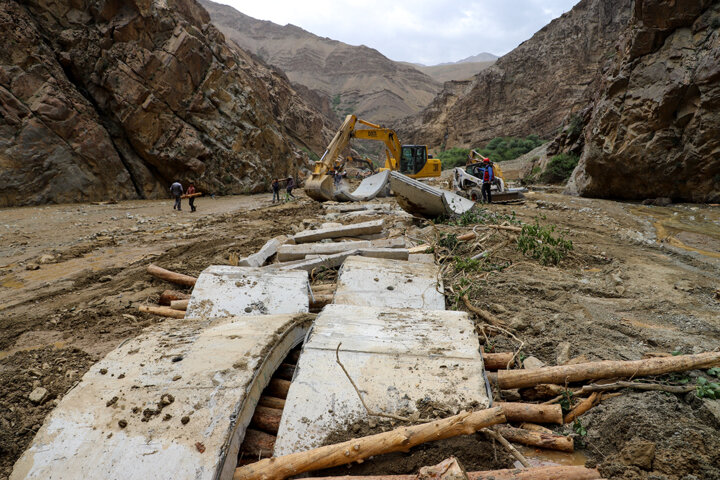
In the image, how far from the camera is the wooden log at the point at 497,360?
252 cm

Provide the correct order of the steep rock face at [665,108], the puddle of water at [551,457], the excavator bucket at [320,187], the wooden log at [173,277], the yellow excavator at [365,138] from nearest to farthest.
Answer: the puddle of water at [551,457], the wooden log at [173,277], the steep rock face at [665,108], the excavator bucket at [320,187], the yellow excavator at [365,138]

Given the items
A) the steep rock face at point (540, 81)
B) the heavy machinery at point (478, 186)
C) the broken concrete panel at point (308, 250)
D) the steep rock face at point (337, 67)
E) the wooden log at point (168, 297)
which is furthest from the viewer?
the steep rock face at point (337, 67)

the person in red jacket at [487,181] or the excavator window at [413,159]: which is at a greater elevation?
the excavator window at [413,159]

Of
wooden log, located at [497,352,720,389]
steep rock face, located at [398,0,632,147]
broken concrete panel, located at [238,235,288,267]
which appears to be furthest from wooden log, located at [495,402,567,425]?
steep rock face, located at [398,0,632,147]

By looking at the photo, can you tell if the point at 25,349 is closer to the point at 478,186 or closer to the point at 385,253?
the point at 385,253

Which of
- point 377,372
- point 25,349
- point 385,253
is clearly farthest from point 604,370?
point 25,349

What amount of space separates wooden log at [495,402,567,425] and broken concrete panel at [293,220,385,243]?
4.28 m

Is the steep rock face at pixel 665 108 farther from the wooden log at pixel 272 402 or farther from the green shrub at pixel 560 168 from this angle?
the wooden log at pixel 272 402

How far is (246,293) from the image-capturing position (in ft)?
11.1

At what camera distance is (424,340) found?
236 cm

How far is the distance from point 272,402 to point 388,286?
177 centimetres

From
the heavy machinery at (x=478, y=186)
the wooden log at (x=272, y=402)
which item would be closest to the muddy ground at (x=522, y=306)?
the wooden log at (x=272, y=402)

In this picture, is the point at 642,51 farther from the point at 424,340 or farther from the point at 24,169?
the point at 24,169

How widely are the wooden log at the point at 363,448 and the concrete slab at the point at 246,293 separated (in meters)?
1.62
